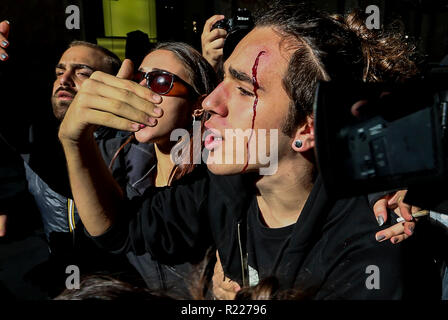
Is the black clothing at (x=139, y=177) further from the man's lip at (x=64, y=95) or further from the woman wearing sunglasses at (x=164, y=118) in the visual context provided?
the man's lip at (x=64, y=95)

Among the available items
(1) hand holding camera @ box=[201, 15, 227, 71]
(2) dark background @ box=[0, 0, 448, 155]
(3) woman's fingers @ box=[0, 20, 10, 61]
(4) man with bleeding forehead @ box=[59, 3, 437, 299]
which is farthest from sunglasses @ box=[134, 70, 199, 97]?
(2) dark background @ box=[0, 0, 448, 155]

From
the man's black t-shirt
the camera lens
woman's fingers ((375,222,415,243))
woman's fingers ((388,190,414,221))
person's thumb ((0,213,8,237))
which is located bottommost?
person's thumb ((0,213,8,237))

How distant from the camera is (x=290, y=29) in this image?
57.1 inches

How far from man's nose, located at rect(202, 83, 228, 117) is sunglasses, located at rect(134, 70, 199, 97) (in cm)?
58

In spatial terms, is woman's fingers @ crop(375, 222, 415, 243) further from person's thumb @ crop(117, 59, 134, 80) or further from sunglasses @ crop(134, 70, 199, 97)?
sunglasses @ crop(134, 70, 199, 97)

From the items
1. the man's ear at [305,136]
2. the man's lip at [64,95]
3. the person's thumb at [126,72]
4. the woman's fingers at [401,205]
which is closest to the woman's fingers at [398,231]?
the woman's fingers at [401,205]

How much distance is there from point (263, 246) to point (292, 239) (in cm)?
17

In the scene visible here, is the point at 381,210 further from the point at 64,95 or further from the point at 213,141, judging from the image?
the point at 64,95

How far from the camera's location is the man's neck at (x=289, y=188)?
148cm

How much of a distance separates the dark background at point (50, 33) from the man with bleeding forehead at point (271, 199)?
0.86 metres

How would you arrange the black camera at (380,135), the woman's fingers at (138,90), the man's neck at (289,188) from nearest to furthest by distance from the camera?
the black camera at (380,135) → the woman's fingers at (138,90) → the man's neck at (289,188)

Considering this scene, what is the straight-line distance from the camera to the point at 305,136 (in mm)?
1445

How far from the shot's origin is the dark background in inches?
88.5

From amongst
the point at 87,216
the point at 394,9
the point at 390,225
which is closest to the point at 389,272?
the point at 390,225
